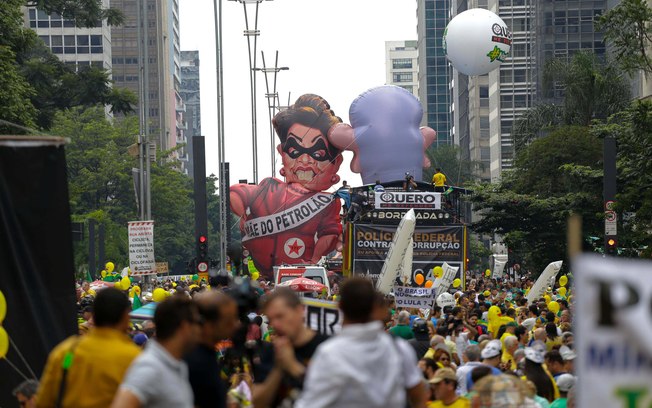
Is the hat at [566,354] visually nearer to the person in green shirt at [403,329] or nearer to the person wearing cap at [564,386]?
the person wearing cap at [564,386]

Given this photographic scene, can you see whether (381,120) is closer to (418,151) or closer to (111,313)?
(418,151)

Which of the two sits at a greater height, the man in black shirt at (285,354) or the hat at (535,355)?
the man in black shirt at (285,354)

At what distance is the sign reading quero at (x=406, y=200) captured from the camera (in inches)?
1623

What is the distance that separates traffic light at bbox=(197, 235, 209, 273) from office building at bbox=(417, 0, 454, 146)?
138470 millimetres

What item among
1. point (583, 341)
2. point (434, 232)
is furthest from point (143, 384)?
point (434, 232)

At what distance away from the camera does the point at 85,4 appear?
48.3 m

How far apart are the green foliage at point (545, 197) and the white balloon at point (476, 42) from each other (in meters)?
5.70

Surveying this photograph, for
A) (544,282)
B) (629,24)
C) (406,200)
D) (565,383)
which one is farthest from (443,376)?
(406,200)

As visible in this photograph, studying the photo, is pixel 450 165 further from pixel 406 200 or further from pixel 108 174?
pixel 406 200

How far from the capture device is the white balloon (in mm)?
43250

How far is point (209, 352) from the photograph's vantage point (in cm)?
658

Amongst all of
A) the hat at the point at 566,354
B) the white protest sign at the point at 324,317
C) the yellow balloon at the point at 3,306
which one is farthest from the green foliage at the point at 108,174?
the white protest sign at the point at 324,317

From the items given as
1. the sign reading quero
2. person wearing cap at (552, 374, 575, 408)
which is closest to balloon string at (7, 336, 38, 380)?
person wearing cap at (552, 374, 575, 408)

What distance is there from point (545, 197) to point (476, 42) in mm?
12249
